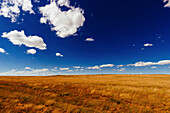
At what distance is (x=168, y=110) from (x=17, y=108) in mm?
11894

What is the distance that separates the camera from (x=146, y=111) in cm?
738

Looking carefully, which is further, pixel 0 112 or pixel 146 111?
pixel 146 111

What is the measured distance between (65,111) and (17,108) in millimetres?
3549

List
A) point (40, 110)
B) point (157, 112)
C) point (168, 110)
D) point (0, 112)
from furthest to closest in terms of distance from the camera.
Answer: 1. point (168, 110)
2. point (157, 112)
3. point (40, 110)
4. point (0, 112)

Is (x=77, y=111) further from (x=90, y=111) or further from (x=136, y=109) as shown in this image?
(x=136, y=109)

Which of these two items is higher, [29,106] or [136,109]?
[29,106]

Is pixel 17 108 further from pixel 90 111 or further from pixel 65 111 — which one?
pixel 90 111

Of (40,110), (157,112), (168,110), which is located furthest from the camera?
(168,110)

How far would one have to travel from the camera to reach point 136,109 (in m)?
7.70

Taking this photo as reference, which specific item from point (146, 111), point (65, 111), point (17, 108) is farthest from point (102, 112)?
point (17, 108)

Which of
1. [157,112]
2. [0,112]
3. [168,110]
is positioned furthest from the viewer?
[168,110]

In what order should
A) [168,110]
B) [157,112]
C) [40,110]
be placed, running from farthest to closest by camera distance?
[168,110] → [157,112] → [40,110]

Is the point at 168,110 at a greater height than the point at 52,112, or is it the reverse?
the point at 52,112

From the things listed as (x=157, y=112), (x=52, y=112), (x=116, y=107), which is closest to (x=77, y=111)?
(x=52, y=112)
